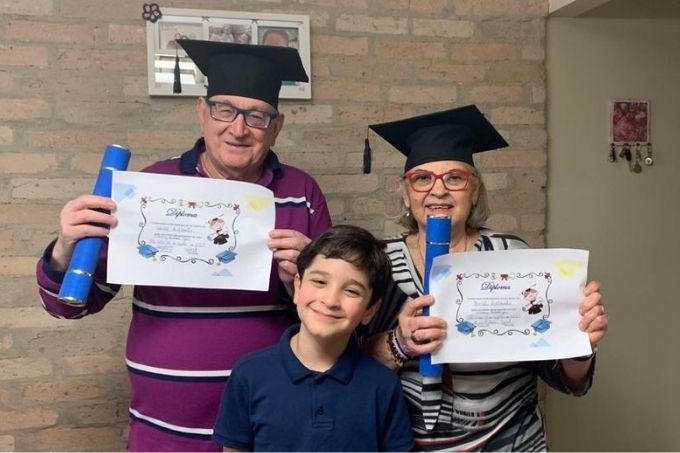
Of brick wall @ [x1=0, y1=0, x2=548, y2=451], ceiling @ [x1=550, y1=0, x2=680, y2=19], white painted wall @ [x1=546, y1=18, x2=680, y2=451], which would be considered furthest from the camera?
white painted wall @ [x1=546, y1=18, x2=680, y2=451]

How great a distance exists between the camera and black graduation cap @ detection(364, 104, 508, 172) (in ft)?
4.61

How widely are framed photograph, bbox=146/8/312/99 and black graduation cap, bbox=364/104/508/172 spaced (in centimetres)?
70

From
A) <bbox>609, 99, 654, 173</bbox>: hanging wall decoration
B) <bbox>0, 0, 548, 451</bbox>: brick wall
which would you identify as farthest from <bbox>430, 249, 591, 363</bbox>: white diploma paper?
<bbox>609, 99, 654, 173</bbox>: hanging wall decoration

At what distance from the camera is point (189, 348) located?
1380 millimetres

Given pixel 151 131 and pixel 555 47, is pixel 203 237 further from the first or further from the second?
pixel 555 47

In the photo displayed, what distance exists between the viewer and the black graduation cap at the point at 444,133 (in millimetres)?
1405

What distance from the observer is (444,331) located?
4.15ft

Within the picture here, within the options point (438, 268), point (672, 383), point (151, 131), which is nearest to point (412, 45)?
point (151, 131)

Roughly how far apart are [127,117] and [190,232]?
0.80 metres

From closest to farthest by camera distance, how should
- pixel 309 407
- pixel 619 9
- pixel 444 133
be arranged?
pixel 309 407
pixel 444 133
pixel 619 9

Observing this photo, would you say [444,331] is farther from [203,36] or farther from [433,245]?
[203,36]

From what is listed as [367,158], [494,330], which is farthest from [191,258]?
[367,158]

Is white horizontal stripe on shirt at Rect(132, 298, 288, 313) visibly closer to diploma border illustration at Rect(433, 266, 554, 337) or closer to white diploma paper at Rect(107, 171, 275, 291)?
white diploma paper at Rect(107, 171, 275, 291)

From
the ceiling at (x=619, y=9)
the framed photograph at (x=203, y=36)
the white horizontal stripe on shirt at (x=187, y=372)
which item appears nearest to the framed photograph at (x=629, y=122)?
the ceiling at (x=619, y=9)
